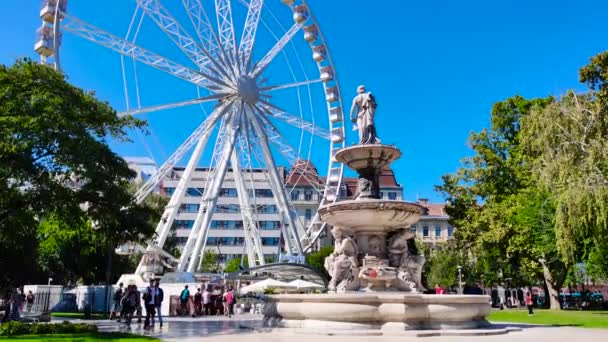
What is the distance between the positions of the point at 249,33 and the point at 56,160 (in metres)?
22.3

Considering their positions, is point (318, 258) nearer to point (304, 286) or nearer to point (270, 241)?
point (270, 241)

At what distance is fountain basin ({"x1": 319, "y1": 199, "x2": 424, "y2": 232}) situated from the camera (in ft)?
49.9

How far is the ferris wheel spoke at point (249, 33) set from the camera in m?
37.2

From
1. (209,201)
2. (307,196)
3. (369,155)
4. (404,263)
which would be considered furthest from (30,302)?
(307,196)

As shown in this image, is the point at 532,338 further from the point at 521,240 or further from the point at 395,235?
the point at 521,240

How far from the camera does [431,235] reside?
89.2 m

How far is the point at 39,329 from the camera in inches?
614

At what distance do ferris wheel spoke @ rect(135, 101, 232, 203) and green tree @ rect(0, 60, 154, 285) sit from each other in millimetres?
11295

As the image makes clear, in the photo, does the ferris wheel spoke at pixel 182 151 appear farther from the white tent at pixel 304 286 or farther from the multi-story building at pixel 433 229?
the multi-story building at pixel 433 229

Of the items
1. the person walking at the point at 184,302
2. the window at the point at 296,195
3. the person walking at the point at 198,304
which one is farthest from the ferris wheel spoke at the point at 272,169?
the window at the point at 296,195

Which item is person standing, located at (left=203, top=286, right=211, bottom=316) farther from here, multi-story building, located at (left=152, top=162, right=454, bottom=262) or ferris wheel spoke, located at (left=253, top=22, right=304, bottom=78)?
multi-story building, located at (left=152, top=162, right=454, bottom=262)

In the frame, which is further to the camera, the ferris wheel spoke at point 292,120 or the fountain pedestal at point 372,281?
the ferris wheel spoke at point 292,120

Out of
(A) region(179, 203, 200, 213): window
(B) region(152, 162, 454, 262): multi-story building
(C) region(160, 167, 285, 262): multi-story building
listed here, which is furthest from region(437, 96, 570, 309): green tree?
(A) region(179, 203, 200, 213): window

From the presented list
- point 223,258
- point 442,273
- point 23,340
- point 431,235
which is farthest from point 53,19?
point 431,235
